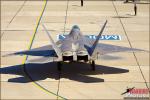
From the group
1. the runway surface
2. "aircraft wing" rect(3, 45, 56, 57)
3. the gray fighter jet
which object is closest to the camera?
the runway surface

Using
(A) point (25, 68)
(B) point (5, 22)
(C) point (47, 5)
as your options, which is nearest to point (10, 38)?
(B) point (5, 22)

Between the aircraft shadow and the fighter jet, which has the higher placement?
the fighter jet

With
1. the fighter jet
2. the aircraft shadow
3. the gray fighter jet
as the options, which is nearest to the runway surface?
the aircraft shadow

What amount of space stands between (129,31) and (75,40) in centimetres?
1205

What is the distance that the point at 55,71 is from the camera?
82.5 feet

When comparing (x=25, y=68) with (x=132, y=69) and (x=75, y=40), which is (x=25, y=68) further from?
(x=132, y=69)

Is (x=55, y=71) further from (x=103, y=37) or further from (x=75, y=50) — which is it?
(x=103, y=37)

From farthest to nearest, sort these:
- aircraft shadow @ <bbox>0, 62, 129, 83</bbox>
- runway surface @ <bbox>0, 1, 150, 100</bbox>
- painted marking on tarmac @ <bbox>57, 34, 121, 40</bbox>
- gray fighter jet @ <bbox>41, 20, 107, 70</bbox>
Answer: painted marking on tarmac @ <bbox>57, 34, 121, 40</bbox> → aircraft shadow @ <bbox>0, 62, 129, 83</bbox> → gray fighter jet @ <bbox>41, 20, 107, 70</bbox> → runway surface @ <bbox>0, 1, 150, 100</bbox>

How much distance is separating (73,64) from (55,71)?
173 centimetres

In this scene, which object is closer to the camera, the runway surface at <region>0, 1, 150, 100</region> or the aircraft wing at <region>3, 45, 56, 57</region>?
the runway surface at <region>0, 1, 150, 100</region>

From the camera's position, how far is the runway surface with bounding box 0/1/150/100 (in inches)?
889

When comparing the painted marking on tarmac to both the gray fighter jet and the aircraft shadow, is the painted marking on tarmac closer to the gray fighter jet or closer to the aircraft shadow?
the aircraft shadow

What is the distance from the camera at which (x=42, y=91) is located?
22.3 metres

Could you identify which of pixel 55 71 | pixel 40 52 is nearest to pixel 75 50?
pixel 55 71
